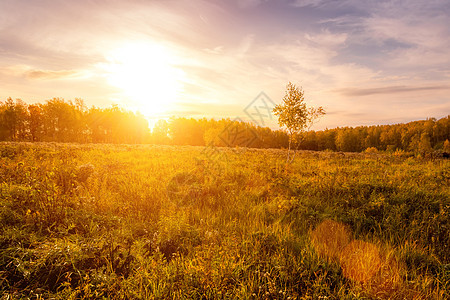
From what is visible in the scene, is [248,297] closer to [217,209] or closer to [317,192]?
[217,209]

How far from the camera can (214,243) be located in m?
4.11

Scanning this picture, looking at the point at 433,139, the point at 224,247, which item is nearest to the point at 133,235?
the point at 224,247

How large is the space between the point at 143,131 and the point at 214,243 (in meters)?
85.2

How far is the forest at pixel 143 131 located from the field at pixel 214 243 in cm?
3087

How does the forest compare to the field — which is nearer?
the field

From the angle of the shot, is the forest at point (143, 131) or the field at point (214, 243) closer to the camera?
the field at point (214, 243)

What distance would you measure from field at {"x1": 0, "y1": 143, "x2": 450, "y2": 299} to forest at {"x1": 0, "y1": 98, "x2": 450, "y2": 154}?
3087cm

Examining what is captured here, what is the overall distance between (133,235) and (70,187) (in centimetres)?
359

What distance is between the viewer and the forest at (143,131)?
54469 mm

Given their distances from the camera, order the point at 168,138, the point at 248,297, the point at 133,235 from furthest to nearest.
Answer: the point at 168,138 < the point at 133,235 < the point at 248,297

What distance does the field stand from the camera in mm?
3174

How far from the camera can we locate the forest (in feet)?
179

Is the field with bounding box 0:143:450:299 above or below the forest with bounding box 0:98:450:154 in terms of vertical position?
below

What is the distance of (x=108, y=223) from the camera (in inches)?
194
